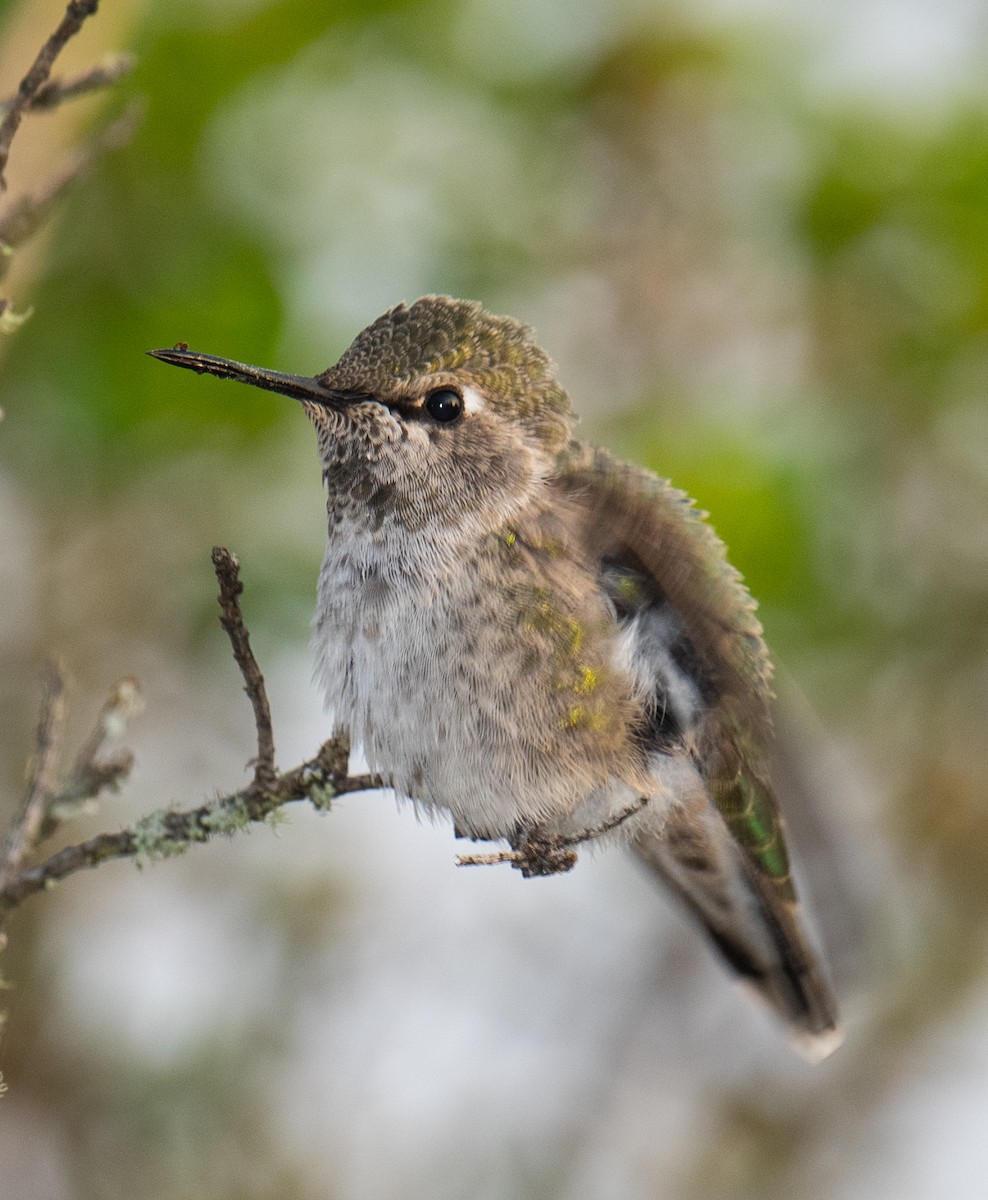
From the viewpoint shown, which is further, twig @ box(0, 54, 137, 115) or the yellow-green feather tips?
the yellow-green feather tips

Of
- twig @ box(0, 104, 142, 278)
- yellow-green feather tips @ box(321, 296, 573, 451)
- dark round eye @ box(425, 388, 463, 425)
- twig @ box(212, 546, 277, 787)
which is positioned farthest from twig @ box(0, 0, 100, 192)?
dark round eye @ box(425, 388, 463, 425)

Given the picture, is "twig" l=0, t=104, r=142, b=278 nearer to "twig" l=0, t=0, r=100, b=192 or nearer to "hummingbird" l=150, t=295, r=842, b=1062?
"twig" l=0, t=0, r=100, b=192

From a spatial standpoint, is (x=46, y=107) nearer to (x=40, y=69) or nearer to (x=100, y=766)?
(x=40, y=69)

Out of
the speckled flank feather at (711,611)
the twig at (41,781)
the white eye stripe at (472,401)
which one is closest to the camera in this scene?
the twig at (41,781)

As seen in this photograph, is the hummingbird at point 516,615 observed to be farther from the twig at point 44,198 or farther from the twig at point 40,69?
the twig at point 40,69

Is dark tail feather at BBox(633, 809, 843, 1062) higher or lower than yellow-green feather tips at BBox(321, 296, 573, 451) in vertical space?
lower

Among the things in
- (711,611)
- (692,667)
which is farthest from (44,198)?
(692,667)

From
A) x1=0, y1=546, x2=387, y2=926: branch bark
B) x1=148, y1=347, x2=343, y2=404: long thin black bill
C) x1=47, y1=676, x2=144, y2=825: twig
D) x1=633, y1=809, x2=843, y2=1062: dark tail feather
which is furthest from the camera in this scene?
x1=633, y1=809, x2=843, y2=1062: dark tail feather

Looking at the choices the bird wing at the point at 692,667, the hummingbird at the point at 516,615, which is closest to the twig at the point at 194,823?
the hummingbird at the point at 516,615
